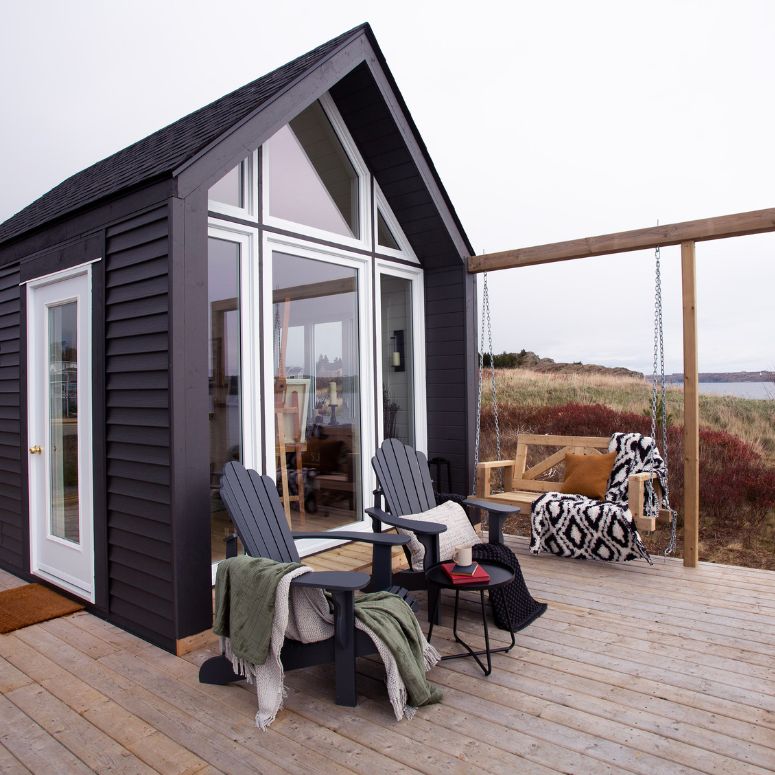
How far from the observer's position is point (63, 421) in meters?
3.81

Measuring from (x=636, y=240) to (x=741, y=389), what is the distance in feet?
17.5

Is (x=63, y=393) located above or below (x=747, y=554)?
above

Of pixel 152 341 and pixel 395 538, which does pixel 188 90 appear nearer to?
pixel 152 341

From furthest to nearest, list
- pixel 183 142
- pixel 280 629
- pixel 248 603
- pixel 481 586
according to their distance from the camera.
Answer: pixel 183 142, pixel 481 586, pixel 248 603, pixel 280 629

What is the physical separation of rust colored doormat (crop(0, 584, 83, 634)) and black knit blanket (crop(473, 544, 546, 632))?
2.36m

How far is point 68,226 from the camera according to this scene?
372cm

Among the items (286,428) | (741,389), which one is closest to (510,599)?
(286,428)

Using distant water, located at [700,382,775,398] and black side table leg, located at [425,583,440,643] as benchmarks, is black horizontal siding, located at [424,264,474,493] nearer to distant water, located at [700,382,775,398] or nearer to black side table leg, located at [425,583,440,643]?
black side table leg, located at [425,583,440,643]

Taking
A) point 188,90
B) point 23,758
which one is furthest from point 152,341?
point 188,90

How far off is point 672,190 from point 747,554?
5.69m

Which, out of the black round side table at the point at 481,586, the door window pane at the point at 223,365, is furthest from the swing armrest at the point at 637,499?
the door window pane at the point at 223,365

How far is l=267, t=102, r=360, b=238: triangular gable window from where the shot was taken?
→ 411cm

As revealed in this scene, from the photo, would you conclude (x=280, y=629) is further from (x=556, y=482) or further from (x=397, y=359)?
(x=556, y=482)

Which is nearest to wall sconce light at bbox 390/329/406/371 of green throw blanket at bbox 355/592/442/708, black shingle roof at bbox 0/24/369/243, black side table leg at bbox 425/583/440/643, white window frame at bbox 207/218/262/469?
white window frame at bbox 207/218/262/469
